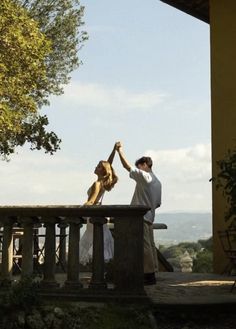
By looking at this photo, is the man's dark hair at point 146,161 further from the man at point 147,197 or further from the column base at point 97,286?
the column base at point 97,286

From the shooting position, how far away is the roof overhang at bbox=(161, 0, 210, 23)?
44.4ft

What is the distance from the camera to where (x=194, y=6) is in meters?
13.8

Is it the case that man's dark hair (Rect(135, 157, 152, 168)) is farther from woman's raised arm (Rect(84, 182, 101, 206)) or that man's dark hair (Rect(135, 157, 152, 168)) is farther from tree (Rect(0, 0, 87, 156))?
tree (Rect(0, 0, 87, 156))

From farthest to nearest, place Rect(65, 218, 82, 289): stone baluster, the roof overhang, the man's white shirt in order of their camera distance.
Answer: the roof overhang < the man's white shirt < Rect(65, 218, 82, 289): stone baluster

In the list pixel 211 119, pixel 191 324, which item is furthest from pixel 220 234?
pixel 191 324

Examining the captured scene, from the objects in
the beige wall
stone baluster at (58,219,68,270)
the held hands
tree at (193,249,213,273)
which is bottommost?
tree at (193,249,213,273)

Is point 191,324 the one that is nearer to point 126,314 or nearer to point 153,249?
point 126,314

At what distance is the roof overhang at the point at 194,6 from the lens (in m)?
13.5

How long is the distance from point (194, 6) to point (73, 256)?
8295 millimetres

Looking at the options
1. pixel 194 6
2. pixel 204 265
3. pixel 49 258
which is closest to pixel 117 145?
pixel 49 258

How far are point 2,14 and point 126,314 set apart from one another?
8.89 m

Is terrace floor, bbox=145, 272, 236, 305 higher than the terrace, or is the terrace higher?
the terrace

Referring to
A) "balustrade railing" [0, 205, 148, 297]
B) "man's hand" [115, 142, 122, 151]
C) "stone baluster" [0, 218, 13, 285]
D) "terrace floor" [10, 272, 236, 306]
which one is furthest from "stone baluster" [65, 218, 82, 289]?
"man's hand" [115, 142, 122, 151]

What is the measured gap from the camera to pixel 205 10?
45.9 ft
